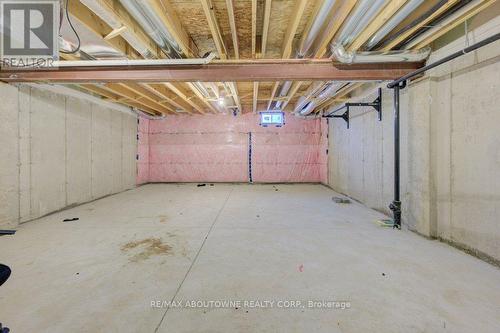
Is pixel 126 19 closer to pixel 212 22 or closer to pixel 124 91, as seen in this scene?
pixel 212 22

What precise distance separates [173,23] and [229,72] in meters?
0.90

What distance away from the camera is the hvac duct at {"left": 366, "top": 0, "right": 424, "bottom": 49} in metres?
1.99

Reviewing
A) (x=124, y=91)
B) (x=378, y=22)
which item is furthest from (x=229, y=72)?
(x=124, y=91)

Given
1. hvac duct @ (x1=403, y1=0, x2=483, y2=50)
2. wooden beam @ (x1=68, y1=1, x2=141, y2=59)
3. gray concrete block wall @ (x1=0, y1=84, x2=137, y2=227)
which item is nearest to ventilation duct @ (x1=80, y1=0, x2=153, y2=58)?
wooden beam @ (x1=68, y1=1, x2=141, y2=59)

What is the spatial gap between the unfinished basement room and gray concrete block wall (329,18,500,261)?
0.7 inches

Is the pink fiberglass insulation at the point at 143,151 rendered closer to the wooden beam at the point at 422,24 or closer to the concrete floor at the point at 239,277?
the concrete floor at the point at 239,277

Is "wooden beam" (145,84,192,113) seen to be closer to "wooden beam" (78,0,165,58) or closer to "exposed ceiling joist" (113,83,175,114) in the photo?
"exposed ceiling joist" (113,83,175,114)

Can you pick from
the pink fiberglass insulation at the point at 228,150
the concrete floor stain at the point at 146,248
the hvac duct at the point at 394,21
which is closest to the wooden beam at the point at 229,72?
the hvac duct at the point at 394,21

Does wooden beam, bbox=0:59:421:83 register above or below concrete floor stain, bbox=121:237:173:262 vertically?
above

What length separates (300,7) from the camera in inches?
79.6

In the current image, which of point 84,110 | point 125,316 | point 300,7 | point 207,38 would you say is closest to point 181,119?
point 84,110

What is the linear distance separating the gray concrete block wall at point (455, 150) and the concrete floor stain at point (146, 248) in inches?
118

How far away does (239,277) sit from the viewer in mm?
1933

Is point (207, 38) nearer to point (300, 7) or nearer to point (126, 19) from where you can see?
point (126, 19)
